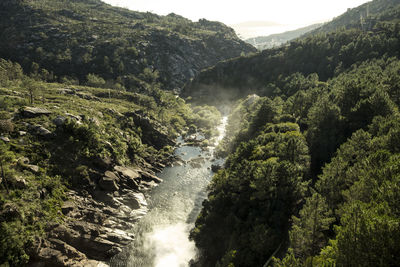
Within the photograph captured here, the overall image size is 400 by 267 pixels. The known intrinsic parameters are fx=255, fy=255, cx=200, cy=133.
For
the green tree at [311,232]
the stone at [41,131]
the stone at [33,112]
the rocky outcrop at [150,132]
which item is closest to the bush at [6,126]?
the stone at [41,131]

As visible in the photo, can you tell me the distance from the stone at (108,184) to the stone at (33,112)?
38.6 meters

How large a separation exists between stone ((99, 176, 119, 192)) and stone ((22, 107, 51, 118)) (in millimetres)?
38619

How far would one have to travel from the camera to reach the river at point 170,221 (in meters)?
67.4

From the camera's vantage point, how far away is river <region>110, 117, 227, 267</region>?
221 ft

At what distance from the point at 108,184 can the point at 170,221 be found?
26.8 m

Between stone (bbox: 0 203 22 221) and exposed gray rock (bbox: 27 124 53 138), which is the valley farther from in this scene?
exposed gray rock (bbox: 27 124 53 138)

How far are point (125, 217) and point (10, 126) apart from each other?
50.3 m

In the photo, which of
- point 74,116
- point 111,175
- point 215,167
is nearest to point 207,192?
point 215,167

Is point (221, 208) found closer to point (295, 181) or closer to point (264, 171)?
point (264, 171)

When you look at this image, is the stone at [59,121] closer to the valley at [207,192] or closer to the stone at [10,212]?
the valley at [207,192]

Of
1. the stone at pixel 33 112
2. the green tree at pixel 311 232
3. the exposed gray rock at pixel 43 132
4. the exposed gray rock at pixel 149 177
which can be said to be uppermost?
the stone at pixel 33 112

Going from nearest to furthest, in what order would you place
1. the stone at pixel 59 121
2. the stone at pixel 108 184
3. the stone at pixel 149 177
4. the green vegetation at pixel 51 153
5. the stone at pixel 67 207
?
the green vegetation at pixel 51 153
the stone at pixel 67 207
the stone at pixel 108 184
the stone at pixel 59 121
the stone at pixel 149 177

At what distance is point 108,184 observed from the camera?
91.4 metres

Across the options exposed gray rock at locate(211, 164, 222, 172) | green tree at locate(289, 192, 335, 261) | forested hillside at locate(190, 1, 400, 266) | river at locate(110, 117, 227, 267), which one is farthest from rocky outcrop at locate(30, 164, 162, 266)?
green tree at locate(289, 192, 335, 261)
